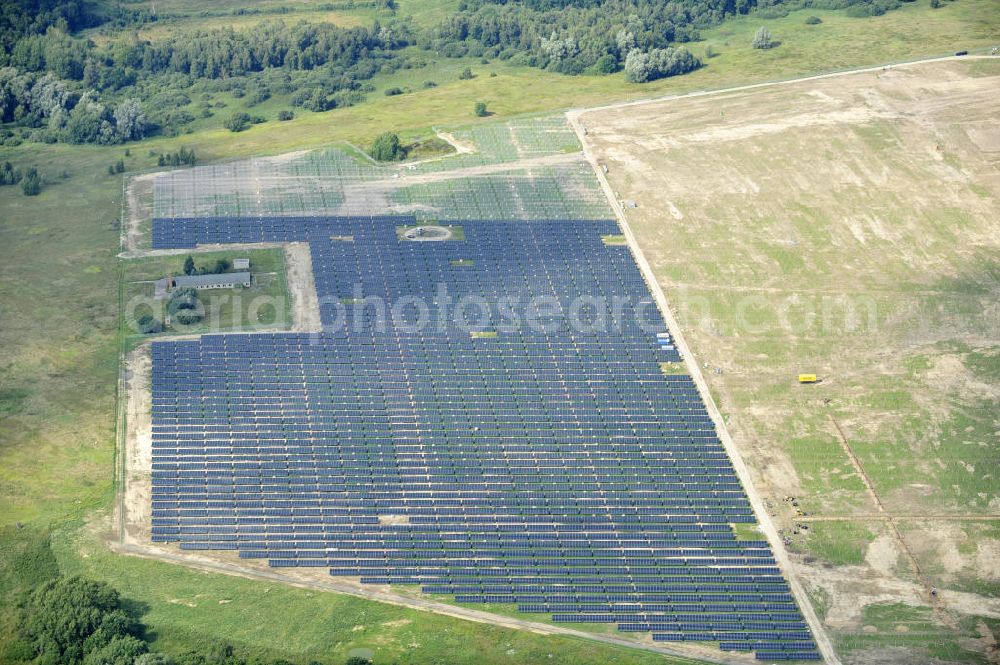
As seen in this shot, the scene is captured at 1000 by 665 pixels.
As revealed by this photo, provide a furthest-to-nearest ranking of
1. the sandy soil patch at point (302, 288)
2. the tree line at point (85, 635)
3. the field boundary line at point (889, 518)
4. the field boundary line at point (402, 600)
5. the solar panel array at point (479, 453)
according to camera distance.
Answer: the sandy soil patch at point (302, 288) → the field boundary line at point (889, 518) → the solar panel array at point (479, 453) → the field boundary line at point (402, 600) → the tree line at point (85, 635)

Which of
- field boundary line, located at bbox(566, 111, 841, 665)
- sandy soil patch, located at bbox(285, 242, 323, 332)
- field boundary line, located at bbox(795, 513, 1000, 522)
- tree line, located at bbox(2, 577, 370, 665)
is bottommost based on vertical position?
field boundary line, located at bbox(795, 513, 1000, 522)

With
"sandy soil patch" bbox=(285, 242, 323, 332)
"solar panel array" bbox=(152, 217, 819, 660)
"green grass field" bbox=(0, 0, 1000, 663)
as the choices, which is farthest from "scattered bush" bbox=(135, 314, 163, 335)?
"sandy soil patch" bbox=(285, 242, 323, 332)

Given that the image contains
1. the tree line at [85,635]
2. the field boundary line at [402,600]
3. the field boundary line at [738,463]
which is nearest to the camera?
the tree line at [85,635]

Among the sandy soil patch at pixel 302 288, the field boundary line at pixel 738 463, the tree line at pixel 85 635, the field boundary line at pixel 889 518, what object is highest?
Answer: the tree line at pixel 85 635

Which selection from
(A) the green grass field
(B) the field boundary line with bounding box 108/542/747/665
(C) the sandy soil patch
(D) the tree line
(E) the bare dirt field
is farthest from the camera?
(C) the sandy soil patch

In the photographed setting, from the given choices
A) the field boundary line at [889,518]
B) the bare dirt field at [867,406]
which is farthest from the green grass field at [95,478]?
the field boundary line at [889,518]

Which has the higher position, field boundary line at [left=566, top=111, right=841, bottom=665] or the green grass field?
the green grass field

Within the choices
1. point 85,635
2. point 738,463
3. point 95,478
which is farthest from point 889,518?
point 95,478

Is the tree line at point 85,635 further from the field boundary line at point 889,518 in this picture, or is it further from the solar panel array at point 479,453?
the field boundary line at point 889,518

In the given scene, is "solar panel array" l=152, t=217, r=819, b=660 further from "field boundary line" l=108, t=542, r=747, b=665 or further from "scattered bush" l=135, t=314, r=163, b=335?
"scattered bush" l=135, t=314, r=163, b=335
